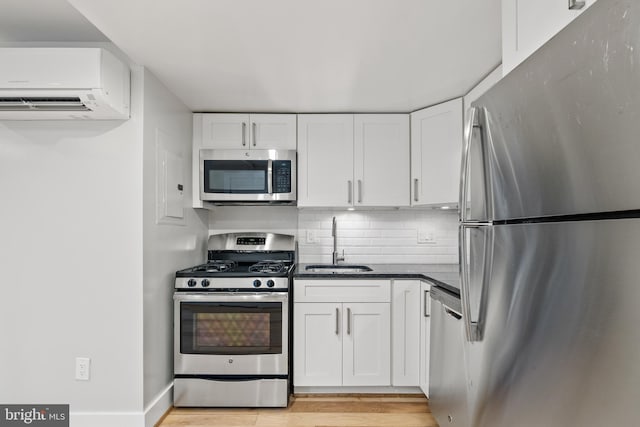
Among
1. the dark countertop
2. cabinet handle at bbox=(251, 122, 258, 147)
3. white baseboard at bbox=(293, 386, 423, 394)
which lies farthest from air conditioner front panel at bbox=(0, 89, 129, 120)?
white baseboard at bbox=(293, 386, 423, 394)

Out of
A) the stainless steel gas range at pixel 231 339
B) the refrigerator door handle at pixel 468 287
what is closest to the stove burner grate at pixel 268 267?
the stainless steel gas range at pixel 231 339

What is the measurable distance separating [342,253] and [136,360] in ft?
5.97

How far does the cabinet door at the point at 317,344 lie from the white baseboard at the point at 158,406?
2.86 feet

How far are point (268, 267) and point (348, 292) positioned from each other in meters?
0.64

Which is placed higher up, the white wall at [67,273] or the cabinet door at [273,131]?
the cabinet door at [273,131]

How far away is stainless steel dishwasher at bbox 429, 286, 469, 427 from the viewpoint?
6.18ft

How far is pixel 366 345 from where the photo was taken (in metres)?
2.72

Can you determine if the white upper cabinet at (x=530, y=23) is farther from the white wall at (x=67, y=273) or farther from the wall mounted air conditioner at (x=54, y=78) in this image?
the white wall at (x=67, y=273)

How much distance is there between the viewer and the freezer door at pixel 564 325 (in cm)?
61

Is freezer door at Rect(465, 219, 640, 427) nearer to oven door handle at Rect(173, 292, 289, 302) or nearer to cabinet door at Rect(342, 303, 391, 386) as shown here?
cabinet door at Rect(342, 303, 391, 386)

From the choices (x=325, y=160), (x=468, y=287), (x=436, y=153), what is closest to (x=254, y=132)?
(x=325, y=160)

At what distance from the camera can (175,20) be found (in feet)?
5.62

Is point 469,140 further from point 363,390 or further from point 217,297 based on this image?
point 363,390

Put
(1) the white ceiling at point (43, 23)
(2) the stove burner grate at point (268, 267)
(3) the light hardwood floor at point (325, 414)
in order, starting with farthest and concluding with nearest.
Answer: (2) the stove burner grate at point (268, 267) → (3) the light hardwood floor at point (325, 414) → (1) the white ceiling at point (43, 23)
